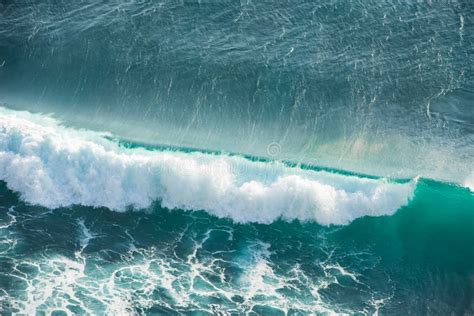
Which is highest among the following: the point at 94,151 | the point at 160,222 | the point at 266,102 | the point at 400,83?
the point at 400,83

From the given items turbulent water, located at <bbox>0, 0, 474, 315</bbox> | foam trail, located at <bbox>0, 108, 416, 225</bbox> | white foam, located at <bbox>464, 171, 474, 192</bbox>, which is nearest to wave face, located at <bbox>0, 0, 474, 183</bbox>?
turbulent water, located at <bbox>0, 0, 474, 315</bbox>

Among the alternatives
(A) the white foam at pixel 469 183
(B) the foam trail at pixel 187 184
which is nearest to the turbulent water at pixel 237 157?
(B) the foam trail at pixel 187 184

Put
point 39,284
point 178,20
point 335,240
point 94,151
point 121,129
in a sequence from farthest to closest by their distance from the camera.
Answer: point 178,20
point 121,129
point 94,151
point 335,240
point 39,284

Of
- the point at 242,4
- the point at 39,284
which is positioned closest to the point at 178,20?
the point at 242,4

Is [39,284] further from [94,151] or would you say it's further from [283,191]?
[283,191]

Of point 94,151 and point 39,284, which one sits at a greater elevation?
point 94,151

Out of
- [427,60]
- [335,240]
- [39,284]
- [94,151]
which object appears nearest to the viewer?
[39,284]

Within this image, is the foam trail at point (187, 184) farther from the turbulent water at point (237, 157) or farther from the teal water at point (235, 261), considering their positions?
the teal water at point (235, 261)
